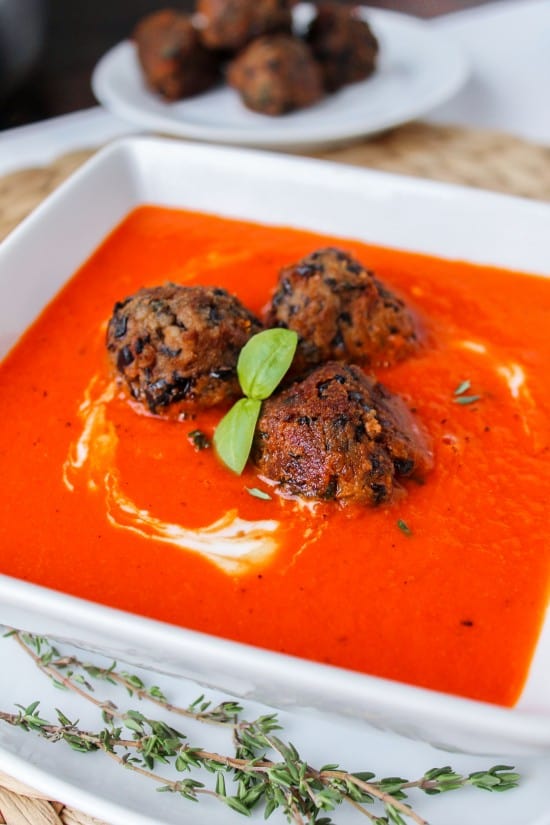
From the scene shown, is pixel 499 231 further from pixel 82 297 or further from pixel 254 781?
pixel 254 781

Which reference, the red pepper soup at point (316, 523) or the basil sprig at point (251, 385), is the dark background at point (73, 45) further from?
the basil sprig at point (251, 385)

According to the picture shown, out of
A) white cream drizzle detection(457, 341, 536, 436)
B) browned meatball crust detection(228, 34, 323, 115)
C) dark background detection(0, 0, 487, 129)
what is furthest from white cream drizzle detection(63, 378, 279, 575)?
dark background detection(0, 0, 487, 129)

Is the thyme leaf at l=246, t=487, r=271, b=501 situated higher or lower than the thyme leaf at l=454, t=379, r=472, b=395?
higher

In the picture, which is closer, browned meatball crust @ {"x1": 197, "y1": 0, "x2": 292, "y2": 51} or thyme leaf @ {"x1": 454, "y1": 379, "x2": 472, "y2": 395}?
thyme leaf @ {"x1": 454, "y1": 379, "x2": 472, "y2": 395}

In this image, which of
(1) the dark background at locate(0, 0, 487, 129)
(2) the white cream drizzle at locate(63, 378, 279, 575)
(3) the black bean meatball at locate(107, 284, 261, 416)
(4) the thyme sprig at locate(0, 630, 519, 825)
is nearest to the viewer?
(4) the thyme sprig at locate(0, 630, 519, 825)

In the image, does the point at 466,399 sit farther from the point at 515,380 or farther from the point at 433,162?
the point at 433,162

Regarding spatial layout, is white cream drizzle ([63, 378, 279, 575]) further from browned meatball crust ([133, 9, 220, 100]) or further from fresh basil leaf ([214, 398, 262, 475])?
browned meatball crust ([133, 9, 220, 100])

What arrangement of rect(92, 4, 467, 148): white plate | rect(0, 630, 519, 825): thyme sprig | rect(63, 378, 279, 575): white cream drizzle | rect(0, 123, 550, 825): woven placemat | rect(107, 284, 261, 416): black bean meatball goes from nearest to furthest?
rect(0, 630, 519, 825): thyme sprig < rect(63, 378, 279, 575): white cream drizzle < rect(107, 284, 261, 416): black bean meatball < rect(0, 123, 550, 825): woven placemat < rect(92, 4, 467, 148): white plate

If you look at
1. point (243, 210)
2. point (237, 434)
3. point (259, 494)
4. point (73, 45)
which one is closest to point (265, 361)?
point (237, 434)
